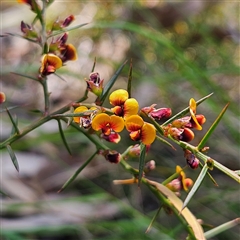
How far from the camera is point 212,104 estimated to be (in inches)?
44.8

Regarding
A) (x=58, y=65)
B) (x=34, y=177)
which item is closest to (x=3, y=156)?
(x=34, y=177)

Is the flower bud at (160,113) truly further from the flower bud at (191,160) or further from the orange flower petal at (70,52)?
the orange flower petal at (70,52)

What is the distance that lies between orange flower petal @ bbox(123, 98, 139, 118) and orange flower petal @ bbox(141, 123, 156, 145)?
0.02 metres

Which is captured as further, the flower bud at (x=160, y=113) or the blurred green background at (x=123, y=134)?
the blurred green background at (x=123, y=134)

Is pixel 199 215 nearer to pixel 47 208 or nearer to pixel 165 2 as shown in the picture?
pixel 47 208

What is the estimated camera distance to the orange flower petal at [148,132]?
42cm

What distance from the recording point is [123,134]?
4.91 ft

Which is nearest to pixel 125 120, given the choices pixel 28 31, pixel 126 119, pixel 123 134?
pixel 126 119

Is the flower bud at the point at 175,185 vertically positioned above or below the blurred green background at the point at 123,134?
above

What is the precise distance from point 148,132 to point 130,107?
0.11 feet

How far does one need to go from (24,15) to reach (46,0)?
1.43 metres

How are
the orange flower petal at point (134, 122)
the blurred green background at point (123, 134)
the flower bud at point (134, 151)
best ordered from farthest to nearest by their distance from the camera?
1. the blurred green background at point (123, 134)
2. the flower bud at point (134, 151)
3. the orange flower petal at point (134, 122)

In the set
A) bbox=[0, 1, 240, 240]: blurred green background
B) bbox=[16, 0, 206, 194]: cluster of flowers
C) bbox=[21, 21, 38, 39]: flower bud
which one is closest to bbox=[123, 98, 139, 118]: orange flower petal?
bbox=[16, 0, 206, 194]: cluster of flowers

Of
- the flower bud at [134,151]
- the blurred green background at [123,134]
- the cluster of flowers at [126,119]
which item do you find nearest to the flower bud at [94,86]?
the cluster of flowers at [126,119]
